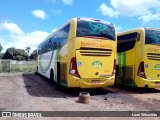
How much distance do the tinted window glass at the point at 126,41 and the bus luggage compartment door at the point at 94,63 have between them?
7.00 ft

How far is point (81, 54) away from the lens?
11.2 m

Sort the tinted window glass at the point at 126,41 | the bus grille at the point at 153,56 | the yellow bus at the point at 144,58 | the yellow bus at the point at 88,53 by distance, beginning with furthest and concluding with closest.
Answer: the tinted window glass at the point at 126,41
the bus grille at the point at 153,56
the yellow bus at the point at 144,58
the yellow bus at the point at 88,53

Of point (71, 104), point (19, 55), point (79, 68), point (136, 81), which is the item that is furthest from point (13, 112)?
point (19, 55)

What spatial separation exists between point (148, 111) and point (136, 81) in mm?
4609

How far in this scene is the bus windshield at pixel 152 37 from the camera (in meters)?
12.7

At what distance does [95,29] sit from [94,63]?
5.30ft

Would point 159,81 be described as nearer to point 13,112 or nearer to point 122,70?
point 122,70

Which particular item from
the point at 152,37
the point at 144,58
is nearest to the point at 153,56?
the point at 144,58

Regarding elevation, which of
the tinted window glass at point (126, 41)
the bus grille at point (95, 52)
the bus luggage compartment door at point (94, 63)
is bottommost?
the bus luggage compartment door at point (94, 63)

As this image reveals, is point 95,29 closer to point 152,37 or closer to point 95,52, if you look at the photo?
point 95,52

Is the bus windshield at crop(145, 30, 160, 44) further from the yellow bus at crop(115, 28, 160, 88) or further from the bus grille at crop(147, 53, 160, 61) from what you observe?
the bus grille at crop(147, 53, 160, 61)

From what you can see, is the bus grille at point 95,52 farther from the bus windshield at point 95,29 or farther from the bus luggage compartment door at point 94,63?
the bus windshield at point 95,29

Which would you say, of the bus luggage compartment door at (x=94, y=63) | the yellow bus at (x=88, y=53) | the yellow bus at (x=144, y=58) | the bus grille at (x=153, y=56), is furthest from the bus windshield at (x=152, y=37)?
the bus luggage compartment door at (x=94, y=63)

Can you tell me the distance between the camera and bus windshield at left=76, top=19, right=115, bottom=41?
1123cm
